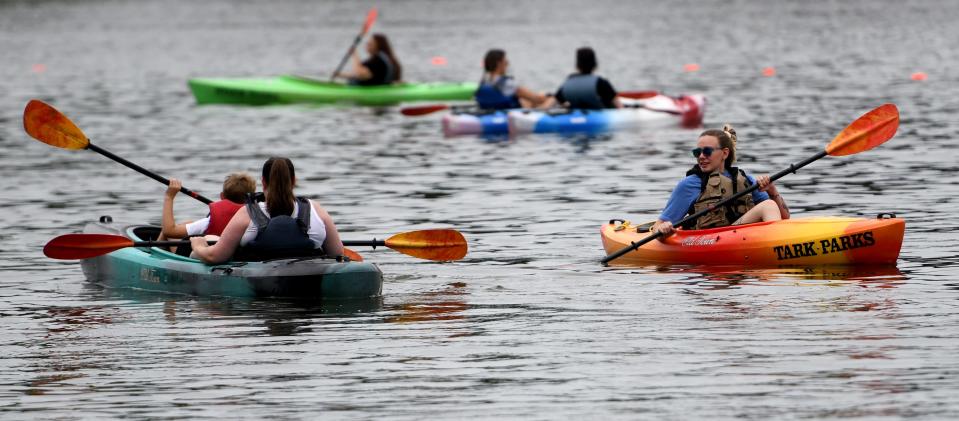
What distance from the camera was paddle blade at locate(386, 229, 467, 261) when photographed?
13375mm

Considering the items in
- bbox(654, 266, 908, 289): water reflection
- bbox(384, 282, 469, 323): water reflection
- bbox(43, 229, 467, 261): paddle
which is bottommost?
bbox(384, 282, 469, 323): water reflection

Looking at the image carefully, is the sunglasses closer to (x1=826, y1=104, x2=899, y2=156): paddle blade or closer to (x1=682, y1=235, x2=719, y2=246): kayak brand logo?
(x1=682, y1=235, x2=719, y2=246): kayak brand logo

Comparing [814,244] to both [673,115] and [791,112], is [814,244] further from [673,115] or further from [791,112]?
[791,112]

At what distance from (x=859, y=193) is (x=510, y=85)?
8221 millimetres

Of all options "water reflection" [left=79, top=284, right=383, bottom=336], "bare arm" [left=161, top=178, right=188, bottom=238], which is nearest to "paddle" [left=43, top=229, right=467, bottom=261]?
"bare arm" [left=161, top=178, right=188, bottom=238]

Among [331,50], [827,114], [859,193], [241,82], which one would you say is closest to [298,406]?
[859,193]

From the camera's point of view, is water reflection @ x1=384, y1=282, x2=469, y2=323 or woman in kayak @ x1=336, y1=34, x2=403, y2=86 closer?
water reflection @ x1=384, y1=282, x2=469, y2=323

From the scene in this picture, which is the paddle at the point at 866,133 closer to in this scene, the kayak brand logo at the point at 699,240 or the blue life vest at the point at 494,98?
the kayak brand logo at the point at 699,240

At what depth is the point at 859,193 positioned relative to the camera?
1861cm

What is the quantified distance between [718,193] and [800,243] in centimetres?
69

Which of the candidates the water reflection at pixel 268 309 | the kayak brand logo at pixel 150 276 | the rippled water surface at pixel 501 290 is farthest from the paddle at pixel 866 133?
the kayak brand logo at pixel 150 276

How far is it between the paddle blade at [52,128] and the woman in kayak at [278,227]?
272cm

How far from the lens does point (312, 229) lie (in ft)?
40.4

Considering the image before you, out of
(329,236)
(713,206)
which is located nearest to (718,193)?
(713,206)
